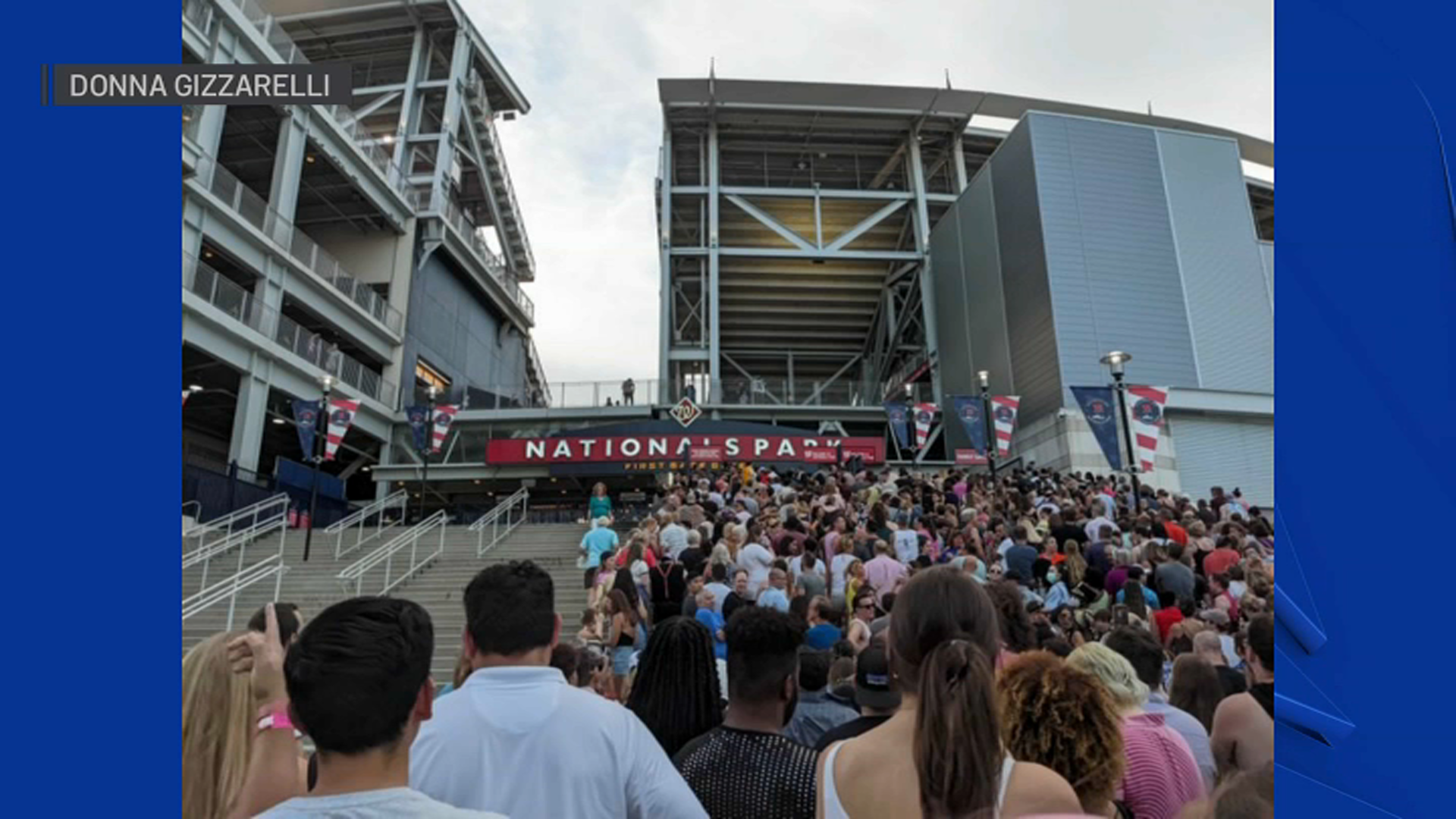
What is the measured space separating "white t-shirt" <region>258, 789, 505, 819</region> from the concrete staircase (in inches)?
365

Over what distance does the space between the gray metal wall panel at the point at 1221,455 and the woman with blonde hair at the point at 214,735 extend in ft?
87.4

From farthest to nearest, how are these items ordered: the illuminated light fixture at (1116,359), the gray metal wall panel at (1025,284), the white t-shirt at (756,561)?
the gray metal wall panel at (1025,284)
the illuminated light fixture at (1116,359)
the white t-shirt at (756,561)

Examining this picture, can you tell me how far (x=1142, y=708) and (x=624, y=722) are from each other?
82.0 inches

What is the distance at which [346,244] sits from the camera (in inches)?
1425

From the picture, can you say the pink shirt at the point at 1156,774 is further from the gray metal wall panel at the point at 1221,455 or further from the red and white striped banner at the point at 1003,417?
the gray metal wall panel at the point at 1221,455

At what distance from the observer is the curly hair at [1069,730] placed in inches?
94.4

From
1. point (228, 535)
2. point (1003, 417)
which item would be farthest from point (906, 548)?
point (228, 535)

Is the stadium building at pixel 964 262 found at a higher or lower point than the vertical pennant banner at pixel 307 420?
higher

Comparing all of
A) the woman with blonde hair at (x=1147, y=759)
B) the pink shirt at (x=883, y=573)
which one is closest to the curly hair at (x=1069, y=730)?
the woman with blonde hair at (x=1147, y=759)

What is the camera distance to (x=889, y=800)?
2.04m

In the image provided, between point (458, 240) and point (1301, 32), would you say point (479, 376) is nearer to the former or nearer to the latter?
point (458, 240)

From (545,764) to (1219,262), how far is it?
3171 centimetres

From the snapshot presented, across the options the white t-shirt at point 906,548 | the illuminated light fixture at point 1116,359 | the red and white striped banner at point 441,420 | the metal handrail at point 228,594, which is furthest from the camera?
the red and white striped banner at point 441,420

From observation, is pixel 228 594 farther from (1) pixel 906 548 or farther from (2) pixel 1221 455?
(2) pixel 1221 455
